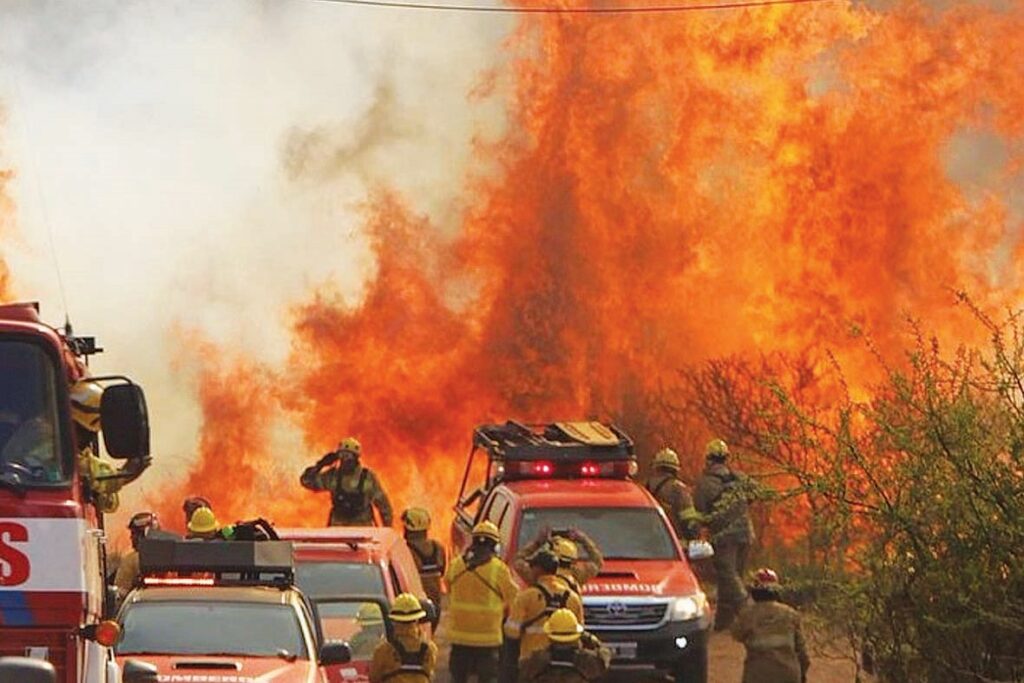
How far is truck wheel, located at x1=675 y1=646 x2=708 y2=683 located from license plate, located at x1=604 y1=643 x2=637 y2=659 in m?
0.40

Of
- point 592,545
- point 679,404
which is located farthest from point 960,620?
point 679,404

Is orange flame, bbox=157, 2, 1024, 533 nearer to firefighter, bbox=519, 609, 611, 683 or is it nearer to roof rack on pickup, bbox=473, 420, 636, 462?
roof rack on pickup, bbox=473, 420, 636, 462

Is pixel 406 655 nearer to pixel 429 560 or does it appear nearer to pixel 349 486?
pixel 429 560

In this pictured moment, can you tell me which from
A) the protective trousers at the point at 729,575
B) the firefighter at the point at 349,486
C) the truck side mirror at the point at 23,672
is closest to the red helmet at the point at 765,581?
the protective trousers at the point at 729,575

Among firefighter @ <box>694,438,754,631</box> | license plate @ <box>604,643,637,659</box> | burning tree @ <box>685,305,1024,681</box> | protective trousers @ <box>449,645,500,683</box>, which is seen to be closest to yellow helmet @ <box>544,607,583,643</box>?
burning tree @ <box>685,305,1024,681</box>

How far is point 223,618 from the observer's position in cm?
1452

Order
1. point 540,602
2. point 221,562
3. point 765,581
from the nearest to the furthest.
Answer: point 221,562 < point 540,602 < point 765,581

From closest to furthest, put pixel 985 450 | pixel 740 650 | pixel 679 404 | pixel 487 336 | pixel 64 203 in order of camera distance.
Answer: pixel 985 450
pixel 740 650
pixel 679 404
pixel 487 336
pixel 64 203

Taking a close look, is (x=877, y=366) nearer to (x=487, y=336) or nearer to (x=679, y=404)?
(x=679, y=404)

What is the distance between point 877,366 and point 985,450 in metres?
17.7

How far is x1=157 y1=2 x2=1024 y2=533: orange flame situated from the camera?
3077 cm

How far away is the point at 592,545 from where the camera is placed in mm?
18438

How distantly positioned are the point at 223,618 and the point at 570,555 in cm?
325

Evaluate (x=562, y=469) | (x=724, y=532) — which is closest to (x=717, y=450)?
(x=724, y=532)
